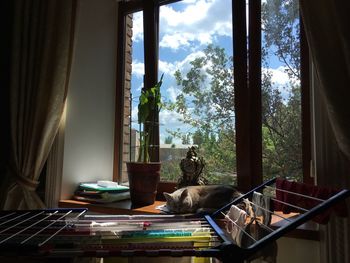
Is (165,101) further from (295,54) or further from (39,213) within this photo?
(39,213)

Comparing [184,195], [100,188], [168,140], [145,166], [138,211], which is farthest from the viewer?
[168,140]

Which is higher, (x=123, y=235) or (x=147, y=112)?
(x=147, y=112)

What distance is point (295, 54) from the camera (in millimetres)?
1642

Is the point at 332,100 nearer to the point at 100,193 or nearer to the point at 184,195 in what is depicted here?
the point at 184,195

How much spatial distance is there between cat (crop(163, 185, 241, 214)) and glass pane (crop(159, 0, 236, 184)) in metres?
0.31

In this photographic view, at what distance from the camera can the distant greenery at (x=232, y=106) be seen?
1636 mm

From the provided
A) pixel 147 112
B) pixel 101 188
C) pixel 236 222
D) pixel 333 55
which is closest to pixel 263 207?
pixel 236 222

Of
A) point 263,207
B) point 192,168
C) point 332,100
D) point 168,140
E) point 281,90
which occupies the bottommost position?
point 263,207

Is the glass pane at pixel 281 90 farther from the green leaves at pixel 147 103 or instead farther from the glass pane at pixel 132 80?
the glass pane at pixel 132 80

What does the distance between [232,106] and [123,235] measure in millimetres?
1112

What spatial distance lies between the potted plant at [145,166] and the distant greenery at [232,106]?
9.2 inches

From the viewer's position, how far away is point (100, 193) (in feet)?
6.17

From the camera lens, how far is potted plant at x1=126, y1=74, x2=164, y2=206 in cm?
172

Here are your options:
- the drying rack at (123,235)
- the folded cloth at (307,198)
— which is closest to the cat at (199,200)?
the drying rack at (123,235)
